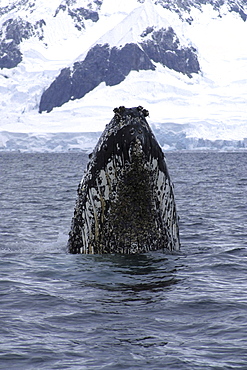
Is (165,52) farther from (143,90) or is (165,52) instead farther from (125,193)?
(125,193)

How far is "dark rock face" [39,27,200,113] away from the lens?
7500 inches

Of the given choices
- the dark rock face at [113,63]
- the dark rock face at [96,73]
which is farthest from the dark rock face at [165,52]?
the dark rock face at [96,73]

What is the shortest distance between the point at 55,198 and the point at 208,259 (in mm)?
13511

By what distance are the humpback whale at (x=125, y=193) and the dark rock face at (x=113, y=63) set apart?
183 meters

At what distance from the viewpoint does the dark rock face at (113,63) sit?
190 meters

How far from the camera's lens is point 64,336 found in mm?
6035

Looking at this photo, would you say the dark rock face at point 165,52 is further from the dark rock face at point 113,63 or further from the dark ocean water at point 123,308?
the dark ocean water at point 123,308

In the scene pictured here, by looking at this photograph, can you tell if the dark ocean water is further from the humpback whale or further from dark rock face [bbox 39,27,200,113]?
dark rock face [bbox 39,27,200,113]

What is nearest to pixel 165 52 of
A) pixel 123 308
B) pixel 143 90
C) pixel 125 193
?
pixel 143 90

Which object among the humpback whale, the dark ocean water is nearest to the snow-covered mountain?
the dark ocean water

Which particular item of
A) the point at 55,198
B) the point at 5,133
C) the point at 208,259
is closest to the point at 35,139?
the point at 5,133

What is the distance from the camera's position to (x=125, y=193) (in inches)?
304

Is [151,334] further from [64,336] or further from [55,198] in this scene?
[55,198]

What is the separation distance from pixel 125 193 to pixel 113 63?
7439 inches
